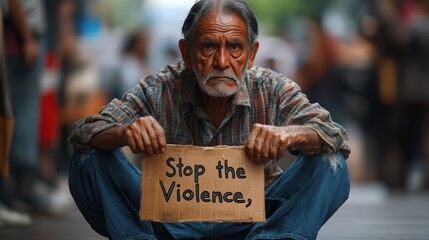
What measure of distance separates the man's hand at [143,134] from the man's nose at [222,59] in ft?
1.43

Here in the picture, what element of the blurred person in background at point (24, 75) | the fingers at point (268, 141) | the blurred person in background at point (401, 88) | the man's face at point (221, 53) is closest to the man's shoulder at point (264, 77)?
the man's face at point (221, 53)

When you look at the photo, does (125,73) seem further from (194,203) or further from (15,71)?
(194,203)

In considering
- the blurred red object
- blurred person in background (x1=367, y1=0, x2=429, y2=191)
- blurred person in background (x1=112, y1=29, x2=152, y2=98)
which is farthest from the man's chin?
blurred person in background (x1=112, y1=29, x2=152, y2=98)

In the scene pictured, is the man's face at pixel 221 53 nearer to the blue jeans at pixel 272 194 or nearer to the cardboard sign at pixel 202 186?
the cardboard sign at pixel 202 186

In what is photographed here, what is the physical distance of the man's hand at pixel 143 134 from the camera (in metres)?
5.52

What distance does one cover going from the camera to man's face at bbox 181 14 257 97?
5.82m

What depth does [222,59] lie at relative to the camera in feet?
19.0

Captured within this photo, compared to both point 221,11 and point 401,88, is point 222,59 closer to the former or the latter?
point 221,11

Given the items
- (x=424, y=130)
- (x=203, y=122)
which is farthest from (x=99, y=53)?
(x=203, y=122)

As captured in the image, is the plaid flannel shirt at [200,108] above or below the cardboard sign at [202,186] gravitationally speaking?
above

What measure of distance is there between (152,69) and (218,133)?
40.3 ft

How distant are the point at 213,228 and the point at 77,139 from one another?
729mm

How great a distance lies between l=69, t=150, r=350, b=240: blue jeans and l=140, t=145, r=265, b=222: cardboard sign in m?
0.14

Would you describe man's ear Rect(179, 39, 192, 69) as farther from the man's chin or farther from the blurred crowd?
the blurred crowd
